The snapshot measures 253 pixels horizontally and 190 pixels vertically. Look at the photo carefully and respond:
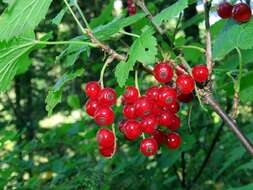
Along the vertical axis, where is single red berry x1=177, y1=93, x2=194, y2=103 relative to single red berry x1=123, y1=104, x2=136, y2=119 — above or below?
below

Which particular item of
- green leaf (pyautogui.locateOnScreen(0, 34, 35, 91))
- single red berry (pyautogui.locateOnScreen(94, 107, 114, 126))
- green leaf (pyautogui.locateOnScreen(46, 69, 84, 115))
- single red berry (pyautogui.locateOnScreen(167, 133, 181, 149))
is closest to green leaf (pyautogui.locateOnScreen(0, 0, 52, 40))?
green leaf (pyautogui.locateOnScreen(0, 34, 35, 91))

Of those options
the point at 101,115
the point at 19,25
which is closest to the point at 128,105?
the point at 101,115

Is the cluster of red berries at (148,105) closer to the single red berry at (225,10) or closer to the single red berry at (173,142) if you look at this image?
the single red berry at (173,142)

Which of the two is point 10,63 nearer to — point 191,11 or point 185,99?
point 185,99

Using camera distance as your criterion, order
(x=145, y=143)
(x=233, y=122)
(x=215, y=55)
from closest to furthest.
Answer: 1. (x=233, y=122)
2. (x=145, y=143)
3. (x=215, y=55)

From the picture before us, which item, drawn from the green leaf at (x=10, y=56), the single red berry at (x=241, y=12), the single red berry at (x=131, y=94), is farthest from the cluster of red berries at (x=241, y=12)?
the green leaf at (x=10, y=56)

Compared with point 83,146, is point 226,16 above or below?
above

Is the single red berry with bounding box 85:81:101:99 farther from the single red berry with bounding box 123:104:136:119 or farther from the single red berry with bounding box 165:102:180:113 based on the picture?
the single red berry with bounding box 165:102:180:113
